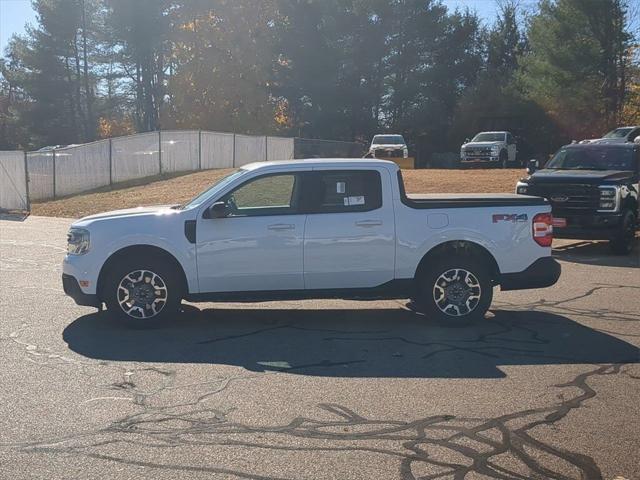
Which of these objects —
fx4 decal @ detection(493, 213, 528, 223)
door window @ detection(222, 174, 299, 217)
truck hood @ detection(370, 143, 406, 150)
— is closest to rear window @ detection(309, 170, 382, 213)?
door window @ detection(222, 174, 299, 217)

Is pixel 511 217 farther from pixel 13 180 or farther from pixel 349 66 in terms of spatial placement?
pixel 349 66

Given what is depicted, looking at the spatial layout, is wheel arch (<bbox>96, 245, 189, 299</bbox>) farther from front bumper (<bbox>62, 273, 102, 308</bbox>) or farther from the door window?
the door window

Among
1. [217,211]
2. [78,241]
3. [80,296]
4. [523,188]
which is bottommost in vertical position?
[80,296]

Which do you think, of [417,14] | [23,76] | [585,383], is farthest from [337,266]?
[23,76]

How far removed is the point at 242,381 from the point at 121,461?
1.86 m

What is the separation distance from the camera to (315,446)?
527 centimetres

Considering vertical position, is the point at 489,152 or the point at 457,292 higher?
the point at 489,152

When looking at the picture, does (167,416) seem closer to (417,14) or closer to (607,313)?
(607,313)

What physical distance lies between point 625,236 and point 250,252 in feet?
29.8

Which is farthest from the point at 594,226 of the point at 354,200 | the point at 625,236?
the point at 354,200

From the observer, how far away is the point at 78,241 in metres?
8.81

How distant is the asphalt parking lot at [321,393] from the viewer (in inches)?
197

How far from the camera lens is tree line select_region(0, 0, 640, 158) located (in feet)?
153

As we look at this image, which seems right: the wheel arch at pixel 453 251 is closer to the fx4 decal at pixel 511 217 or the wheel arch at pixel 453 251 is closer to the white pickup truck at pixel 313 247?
the white pickup truck at pixel 313 247
